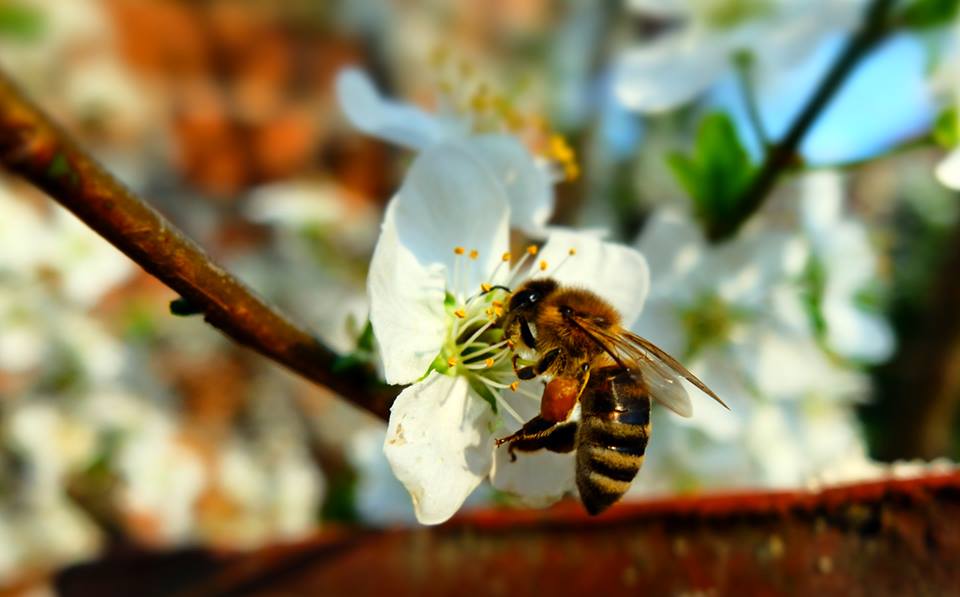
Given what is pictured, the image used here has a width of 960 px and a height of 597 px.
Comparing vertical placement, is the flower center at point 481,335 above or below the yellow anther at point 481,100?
below

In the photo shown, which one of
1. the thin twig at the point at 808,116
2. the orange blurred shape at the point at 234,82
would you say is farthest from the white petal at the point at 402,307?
the orange blurred shape at the point at 234,82

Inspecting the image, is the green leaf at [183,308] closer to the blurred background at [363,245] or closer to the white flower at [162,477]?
the blurred background at [363,245]

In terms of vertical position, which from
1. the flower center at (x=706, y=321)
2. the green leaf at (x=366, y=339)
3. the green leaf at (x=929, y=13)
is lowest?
the flower center at (x=706, y=321)

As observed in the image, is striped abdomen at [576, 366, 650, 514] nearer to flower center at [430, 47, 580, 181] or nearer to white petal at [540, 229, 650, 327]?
white petal at [540, 229, 650, 327]

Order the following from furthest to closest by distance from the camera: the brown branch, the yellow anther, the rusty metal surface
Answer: the yellow anther < the rusty metal surface < the brown branch

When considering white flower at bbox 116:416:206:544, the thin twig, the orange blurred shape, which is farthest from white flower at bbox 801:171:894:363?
the orange blurred shape

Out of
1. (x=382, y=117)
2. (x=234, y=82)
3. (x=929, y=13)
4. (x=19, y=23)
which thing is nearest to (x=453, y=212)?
(x=382, y=117)

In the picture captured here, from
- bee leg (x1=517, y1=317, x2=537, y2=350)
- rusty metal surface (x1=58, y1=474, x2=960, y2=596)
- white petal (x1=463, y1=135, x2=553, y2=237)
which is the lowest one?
rusty metal surface (x1=58, y1=474, x2=960, y2=596)
